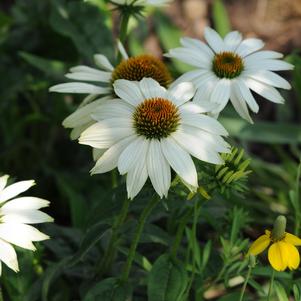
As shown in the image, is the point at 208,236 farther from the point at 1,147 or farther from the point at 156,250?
the point at 1,147

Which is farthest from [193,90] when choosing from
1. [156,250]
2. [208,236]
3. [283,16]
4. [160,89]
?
[283,16]

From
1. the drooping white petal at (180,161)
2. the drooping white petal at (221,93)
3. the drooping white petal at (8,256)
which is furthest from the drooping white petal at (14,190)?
the drooping white petal at (221,93)

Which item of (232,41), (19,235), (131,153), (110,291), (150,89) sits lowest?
(110,291)

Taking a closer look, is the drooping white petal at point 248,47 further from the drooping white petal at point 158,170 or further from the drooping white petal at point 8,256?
the drooping white petal at point 8,256

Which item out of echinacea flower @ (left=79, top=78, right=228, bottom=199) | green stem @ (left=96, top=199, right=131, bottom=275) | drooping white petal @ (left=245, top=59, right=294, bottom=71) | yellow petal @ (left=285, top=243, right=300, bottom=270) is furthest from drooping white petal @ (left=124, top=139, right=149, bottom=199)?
drooping white petal @ (left=245, top=59, right=294, bottom=71)

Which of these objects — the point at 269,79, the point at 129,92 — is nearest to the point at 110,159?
the point at 129,92

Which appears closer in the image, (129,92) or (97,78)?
(129,92)

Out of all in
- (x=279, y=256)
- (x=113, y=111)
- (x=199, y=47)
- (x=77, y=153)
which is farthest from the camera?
(x=77, y=153)

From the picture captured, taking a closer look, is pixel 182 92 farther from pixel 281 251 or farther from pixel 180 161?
pixel 281 251
